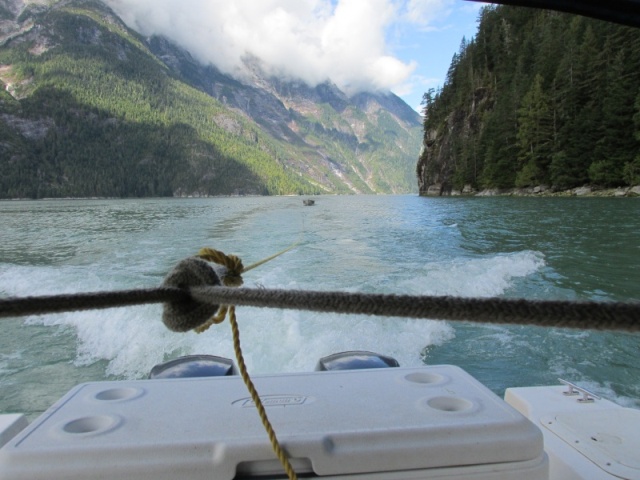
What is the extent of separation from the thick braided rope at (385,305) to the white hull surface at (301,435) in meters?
0.38

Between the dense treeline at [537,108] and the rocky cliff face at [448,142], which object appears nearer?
Answer: the dense treeline at [537,108]

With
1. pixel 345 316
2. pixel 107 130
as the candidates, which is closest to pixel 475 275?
pixel 345 316

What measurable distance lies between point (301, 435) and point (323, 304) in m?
0.43

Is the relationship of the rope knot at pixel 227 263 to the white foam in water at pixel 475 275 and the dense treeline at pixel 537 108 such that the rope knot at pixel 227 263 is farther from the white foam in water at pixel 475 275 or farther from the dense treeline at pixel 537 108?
the dense treeline at pixel 537 108

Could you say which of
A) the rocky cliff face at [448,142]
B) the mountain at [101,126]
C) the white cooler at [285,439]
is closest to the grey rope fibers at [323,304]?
the white cooler at [285,439]

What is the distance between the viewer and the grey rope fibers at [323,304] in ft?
2.57

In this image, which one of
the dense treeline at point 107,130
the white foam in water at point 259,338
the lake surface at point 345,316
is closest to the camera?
the lake surface at point 345,316

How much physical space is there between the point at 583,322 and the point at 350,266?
8637 mm

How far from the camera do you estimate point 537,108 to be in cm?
4334

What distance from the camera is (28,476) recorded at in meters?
1.08

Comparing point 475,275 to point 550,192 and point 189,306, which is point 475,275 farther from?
point 550,192

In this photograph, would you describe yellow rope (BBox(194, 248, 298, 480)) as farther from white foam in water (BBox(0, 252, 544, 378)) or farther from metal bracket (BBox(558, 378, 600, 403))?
white foam in water (BBox(0, 252, 544, 378))

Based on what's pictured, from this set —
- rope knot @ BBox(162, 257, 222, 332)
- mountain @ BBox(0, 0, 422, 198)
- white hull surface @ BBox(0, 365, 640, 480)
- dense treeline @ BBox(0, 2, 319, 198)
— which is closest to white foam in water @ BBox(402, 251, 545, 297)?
white hull surface @ BBox(0, 365, 640, 480)

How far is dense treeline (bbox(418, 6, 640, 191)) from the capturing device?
34.3 m
